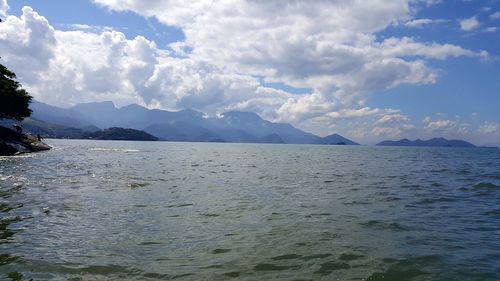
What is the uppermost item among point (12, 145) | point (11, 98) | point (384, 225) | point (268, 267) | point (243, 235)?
point (11, 98)

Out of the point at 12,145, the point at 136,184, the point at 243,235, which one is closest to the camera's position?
the point at 243,235

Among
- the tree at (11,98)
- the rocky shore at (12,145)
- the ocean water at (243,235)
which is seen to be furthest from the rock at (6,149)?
the ocean water at (243,235)

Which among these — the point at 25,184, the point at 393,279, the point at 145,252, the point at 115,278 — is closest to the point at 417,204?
the point at 393,279

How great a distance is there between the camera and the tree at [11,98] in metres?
75.6

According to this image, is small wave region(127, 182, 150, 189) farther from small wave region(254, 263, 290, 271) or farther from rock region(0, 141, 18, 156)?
rock region(0, 141, 18, 156)

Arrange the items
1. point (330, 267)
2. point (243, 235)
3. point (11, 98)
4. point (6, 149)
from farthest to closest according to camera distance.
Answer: point (11, 98) → point (6, 149) → point (243, 235) → point (330, 267)

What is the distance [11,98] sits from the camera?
7744 cm

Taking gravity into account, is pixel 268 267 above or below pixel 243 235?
above

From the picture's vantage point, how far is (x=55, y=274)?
11.0 metres

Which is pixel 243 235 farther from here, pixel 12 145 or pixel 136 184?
pixel 12 145

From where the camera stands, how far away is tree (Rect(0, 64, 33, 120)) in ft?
248

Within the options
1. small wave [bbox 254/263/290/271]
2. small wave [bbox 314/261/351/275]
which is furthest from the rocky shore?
small wave [bbox 314/261/351/275]

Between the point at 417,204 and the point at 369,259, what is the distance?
14.0m

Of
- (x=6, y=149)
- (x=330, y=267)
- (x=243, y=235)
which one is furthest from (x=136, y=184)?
(x=6, y=149)
